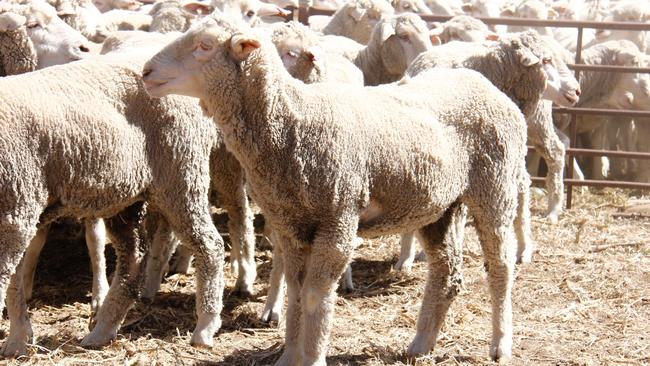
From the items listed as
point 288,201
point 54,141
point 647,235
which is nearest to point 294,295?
point 288,201

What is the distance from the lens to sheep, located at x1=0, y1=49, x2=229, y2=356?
5.24 metres

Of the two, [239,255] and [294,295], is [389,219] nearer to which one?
[294,295]

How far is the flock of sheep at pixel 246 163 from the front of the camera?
499cm

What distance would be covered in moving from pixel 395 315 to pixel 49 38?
9.44 feet

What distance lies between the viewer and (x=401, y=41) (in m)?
8.98

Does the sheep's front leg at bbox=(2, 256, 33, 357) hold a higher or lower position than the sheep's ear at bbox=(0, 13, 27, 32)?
lower

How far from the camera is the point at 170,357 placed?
5762mm

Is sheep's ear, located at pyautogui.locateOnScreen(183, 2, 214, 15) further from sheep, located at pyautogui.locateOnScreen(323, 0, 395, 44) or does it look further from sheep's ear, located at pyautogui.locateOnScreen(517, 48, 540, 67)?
sheep's ear, located at pyautogui.locateOnScreen(517, 48, 540, 67)

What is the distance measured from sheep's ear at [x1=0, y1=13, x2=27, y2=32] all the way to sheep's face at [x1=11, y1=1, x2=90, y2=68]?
0.79 feet

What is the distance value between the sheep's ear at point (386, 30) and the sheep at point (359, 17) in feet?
6.28

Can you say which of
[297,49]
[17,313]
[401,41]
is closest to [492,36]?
[401,41]

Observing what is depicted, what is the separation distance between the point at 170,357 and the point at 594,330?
8.35ft

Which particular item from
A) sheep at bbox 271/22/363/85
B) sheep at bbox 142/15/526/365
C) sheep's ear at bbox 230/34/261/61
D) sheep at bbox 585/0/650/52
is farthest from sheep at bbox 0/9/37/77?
sheep at bbox 585/0/650/52

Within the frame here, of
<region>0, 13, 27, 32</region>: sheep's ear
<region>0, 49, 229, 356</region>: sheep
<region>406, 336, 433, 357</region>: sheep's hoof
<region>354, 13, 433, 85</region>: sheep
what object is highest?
<region>354, 13, 433, 85</region>: sheep
